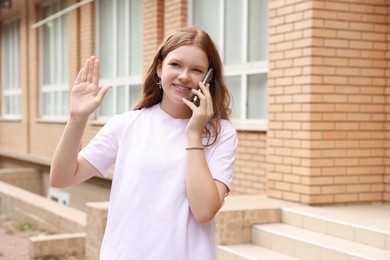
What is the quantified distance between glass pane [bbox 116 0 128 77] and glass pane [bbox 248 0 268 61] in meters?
3.86

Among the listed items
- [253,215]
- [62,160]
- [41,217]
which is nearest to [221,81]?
[62,160]

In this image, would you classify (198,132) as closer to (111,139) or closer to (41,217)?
(111,139)

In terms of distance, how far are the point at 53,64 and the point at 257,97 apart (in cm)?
772

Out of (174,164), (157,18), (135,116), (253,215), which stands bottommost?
(253,215)

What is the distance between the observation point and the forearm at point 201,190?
5.81 feet

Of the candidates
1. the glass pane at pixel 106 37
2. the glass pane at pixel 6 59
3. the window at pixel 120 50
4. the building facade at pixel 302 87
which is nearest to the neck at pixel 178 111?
the building facade at pixel 302 87

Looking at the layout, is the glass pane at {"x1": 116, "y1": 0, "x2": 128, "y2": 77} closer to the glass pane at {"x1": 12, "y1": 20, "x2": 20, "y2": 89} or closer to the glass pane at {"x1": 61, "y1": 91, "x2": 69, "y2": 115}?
the glass pane at {"x1": 61, "y1": 91, "x2": 69, "y2": 115}

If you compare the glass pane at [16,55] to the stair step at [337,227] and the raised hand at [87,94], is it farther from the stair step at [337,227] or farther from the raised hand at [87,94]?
the raised hand at [87,94]

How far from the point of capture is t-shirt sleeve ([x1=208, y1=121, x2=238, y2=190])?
1.86 m

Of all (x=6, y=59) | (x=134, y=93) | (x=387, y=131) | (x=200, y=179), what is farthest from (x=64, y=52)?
(x=200, y=179)

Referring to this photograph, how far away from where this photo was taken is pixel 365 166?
5984 mm

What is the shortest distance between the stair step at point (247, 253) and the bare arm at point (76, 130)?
3.34m

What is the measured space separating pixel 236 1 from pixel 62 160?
19.2 feet

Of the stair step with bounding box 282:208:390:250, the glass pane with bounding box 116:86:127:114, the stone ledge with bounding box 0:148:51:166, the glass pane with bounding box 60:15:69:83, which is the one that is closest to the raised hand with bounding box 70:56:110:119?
the stair step with bounding box 282:208:390:250
